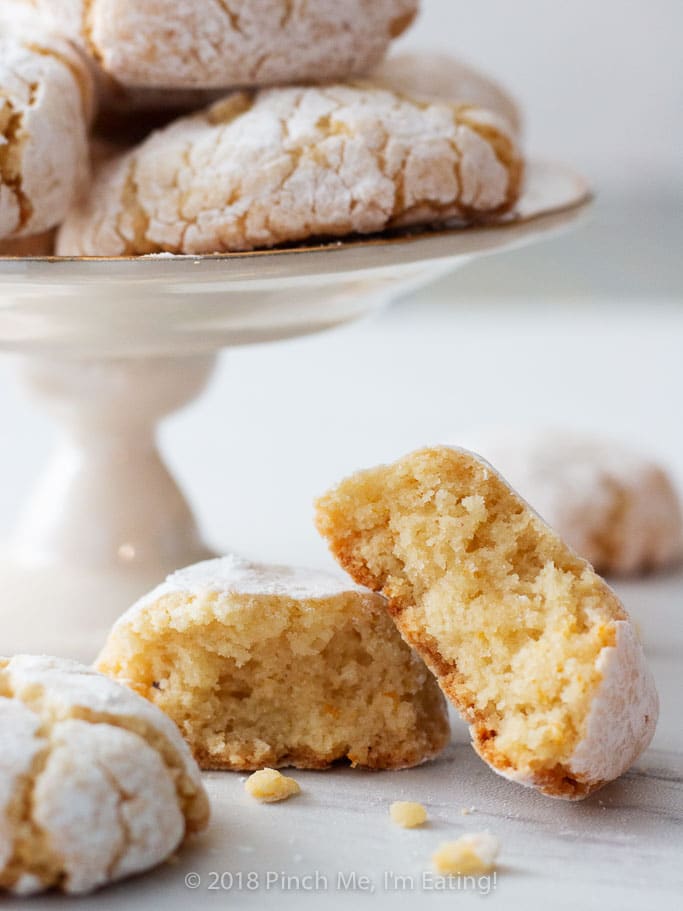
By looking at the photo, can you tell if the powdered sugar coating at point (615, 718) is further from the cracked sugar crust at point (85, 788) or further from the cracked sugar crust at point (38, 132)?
the cracked sugar crust at point (38, 132)

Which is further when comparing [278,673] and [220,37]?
[220,37]

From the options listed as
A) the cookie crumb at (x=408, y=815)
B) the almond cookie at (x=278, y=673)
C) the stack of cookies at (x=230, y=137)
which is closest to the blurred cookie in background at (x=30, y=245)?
the stack of cookies at (x=230, y=137)

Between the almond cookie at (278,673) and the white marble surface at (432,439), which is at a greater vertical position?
the almond cookie at (278,673)

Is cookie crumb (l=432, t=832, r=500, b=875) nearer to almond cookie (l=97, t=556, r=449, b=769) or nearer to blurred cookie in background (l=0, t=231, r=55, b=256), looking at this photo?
almond cookie (l=97, t=556, r=449, b=769)

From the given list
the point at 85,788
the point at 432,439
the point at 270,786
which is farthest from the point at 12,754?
the point at 432,439

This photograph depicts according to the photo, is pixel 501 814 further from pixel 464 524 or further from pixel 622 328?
pixel 622 328

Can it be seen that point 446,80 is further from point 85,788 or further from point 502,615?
point 85,788

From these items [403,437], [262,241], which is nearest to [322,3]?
[262,241]
